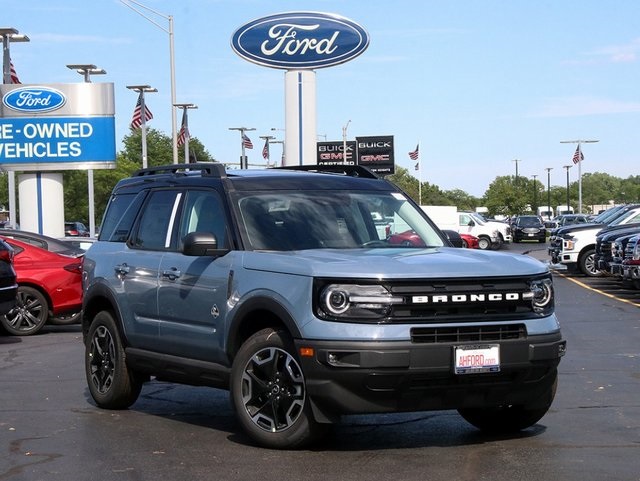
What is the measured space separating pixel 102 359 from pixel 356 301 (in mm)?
3365

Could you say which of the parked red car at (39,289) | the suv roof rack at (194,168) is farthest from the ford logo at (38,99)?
the suv roof rack at (194,168)

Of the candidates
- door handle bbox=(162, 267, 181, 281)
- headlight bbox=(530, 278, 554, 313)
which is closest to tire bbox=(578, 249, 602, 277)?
door handle bbox=(162, 267, 181, 281)

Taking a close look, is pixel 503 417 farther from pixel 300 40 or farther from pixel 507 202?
pixel 507 202

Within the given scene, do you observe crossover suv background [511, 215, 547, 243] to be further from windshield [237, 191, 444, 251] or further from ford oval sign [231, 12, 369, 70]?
windshield [237, 191, 444, 251]

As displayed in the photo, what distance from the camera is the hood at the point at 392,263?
708 cm

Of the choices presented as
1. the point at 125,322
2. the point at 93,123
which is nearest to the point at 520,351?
the point at 125,322

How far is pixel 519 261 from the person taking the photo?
7.65 metres

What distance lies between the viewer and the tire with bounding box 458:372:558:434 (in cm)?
794

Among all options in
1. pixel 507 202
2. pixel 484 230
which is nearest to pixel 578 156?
pixel 484 230

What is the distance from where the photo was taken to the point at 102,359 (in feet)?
31.4

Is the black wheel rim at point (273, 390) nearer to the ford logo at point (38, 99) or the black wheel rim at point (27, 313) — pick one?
the black wheel rim at point (27, 313)

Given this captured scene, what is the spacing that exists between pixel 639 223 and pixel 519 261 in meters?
22.1

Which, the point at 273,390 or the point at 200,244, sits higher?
the point at 200,244

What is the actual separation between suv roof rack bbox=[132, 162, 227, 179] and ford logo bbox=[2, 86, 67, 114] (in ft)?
76.2
